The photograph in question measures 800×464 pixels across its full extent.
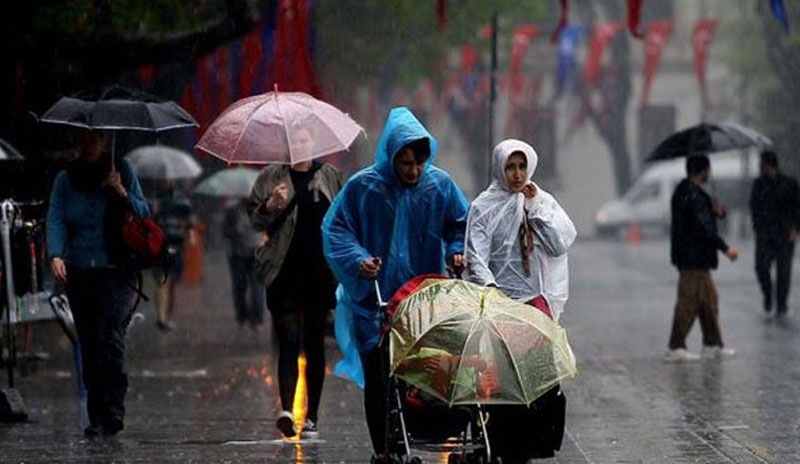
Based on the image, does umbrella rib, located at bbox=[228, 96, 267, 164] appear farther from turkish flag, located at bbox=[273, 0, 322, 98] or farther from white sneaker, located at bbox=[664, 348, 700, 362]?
turkish flag, located at bbox=[273, 0, 322, 98]

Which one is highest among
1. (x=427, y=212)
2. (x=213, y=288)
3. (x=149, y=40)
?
(x=149, y=40)

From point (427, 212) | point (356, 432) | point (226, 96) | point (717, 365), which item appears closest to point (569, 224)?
point (427, 212)

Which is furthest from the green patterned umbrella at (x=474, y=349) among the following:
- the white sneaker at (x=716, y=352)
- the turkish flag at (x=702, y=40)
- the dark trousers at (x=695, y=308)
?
the turkish flag at (x=702, y=40)

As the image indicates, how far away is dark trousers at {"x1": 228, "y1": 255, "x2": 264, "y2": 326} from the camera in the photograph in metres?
21.4

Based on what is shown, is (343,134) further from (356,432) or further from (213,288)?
(213,288)

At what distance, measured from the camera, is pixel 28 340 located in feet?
55.1

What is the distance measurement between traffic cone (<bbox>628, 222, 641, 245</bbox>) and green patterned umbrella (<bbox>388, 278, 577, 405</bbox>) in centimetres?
4147

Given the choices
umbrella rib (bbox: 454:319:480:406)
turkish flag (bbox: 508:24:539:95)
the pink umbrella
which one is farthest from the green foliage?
turkish flag (bbox: 508:24:539:95)

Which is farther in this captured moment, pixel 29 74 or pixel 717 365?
pixel 29 74

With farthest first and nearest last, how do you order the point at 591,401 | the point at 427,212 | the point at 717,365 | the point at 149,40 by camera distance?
the point at 149,40
the point at 717,365
the point at 591,401
the point at 427,212

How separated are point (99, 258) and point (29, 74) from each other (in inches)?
283

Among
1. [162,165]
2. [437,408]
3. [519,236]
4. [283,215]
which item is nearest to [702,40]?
[162,165]

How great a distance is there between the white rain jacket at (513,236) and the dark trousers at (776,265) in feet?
40.4

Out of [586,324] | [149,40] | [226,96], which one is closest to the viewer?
[149,40]
